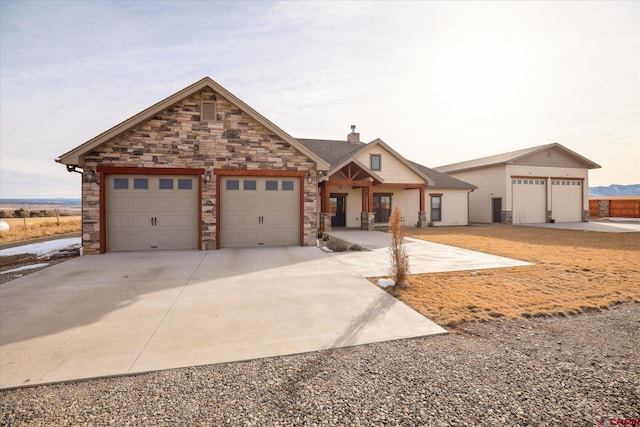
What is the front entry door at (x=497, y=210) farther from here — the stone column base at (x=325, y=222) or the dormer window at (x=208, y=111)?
the dormer window at (x=208, y=111)

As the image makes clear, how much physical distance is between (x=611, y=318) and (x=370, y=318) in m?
3.86

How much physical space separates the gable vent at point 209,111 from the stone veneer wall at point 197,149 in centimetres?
15

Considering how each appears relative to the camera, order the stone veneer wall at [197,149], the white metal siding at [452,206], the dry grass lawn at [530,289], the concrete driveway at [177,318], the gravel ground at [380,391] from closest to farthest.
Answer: the gravel ground at [380,391] < the concrete driveway at [177,318] < the dry grass lawn at [530,289] < the stone veneer wall at [197,149] < the white metal siding at [452,206]

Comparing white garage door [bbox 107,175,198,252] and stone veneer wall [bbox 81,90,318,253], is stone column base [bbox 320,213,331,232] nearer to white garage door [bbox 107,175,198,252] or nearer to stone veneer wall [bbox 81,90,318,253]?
stone veneer wall [bbox 81,90,318,253]

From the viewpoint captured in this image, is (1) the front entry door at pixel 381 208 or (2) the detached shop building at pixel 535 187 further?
(2) the detached shop building at pixel 535 187

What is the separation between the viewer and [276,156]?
39.1 ft

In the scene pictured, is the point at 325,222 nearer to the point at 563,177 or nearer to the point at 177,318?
the point at 177,318

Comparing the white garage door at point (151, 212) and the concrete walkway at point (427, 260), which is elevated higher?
the white garage door at point (151, 212)

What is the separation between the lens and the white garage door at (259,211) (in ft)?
38.4

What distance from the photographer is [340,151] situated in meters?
23.5

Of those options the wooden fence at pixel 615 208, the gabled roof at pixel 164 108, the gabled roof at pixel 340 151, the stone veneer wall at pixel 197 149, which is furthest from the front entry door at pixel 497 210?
the stone veneer wall at pixel 197 149

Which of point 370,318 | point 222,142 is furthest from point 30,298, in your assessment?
point 222,142

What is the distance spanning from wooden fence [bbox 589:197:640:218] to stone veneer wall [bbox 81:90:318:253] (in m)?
36.3

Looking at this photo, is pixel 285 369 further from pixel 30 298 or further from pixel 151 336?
pixel 30 298
